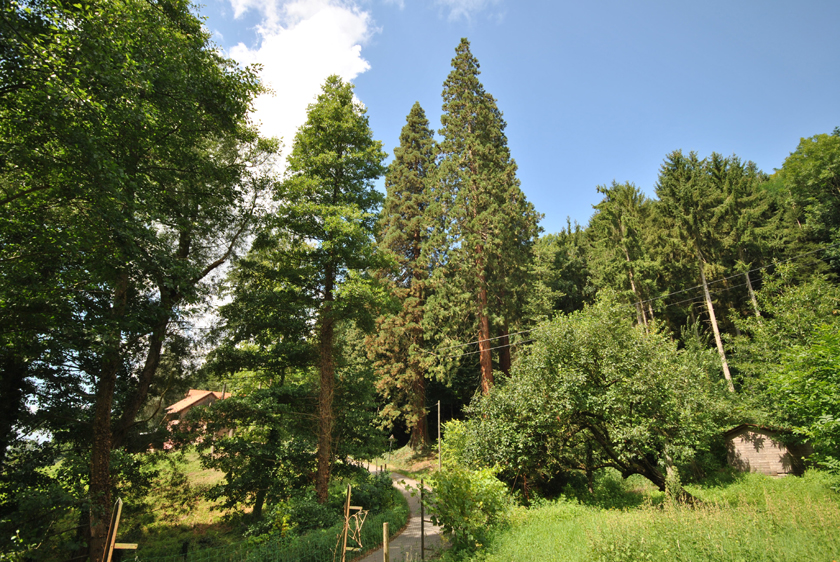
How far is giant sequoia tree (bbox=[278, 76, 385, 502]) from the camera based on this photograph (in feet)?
36.0

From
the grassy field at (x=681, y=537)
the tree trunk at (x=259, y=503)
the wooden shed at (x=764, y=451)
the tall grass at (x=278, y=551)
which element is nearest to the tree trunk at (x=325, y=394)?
the tall grass at (x=278, y=551)

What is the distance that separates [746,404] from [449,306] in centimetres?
1507

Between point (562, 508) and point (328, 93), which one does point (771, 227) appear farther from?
point (328, 93)

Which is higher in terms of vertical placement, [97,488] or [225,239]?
[225,239]

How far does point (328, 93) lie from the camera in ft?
42.7

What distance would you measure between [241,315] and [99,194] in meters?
5.57

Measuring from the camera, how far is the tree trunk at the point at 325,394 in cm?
1080

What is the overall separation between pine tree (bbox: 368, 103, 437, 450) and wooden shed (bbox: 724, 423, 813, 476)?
15.0 meters

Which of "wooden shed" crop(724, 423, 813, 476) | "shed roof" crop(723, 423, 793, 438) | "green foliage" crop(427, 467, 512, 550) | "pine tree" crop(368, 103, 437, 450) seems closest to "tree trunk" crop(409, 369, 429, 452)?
"pine tree" crop(368, 103, 437, 450)

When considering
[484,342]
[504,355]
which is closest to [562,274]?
[504,355]

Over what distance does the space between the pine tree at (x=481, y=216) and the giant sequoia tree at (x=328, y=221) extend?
834cm

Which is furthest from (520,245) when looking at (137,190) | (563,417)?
(137,190)

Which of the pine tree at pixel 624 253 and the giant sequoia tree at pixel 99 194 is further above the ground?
the pine tree at pixel 624 253

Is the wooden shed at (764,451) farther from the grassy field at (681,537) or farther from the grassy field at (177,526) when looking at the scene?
the grassy field at (177,526)
